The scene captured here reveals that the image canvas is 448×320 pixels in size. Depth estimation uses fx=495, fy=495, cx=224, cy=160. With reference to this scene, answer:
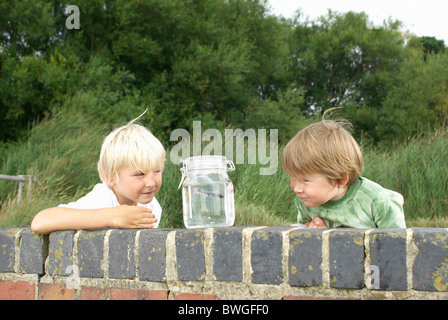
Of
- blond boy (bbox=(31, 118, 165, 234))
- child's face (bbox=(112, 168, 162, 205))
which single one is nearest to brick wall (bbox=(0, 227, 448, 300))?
blond boy (bbox=(31, 118, 165, 234))

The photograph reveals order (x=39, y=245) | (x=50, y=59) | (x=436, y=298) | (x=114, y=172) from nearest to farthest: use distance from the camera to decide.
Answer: (x=436, y=298)
(x=39, y=245)
(x=114, y=172)
(x=50, y=59)

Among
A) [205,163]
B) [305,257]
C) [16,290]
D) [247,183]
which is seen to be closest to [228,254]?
[305,257]

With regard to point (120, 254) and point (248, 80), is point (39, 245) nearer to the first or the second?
point (120, 254)

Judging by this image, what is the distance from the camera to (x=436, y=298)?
5.59ft

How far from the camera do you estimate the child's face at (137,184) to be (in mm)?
2590

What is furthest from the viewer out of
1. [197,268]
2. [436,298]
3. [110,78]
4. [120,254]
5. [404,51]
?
[404,51]

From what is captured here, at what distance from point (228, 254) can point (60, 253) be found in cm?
85

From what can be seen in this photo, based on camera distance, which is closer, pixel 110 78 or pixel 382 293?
pixel 382 293

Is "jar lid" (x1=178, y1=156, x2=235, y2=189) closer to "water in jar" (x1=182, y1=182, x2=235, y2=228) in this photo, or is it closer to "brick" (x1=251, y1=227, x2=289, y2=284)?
"water in jar" (x1=182, y1=182, x2=235, y2=228)

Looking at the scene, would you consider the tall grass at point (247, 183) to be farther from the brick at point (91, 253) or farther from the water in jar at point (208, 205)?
the brick at point (91, 253)

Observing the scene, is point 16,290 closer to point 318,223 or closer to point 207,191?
point 207,191

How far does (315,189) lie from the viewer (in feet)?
7.89

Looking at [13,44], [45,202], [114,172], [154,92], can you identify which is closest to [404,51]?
[154,92]

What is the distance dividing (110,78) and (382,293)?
12.3 metres
